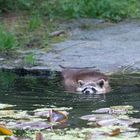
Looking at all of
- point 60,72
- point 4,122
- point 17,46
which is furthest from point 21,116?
point 17,46

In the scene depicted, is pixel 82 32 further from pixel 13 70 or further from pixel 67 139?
pixel 67 139

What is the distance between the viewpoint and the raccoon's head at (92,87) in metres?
10.2

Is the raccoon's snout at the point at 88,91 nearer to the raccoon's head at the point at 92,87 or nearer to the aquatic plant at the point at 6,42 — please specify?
the raccoon's head at the point at 92,87

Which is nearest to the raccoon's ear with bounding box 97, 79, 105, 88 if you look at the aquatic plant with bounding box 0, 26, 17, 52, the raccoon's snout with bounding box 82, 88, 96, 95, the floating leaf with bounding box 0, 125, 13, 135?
the raccoon's snout with bounding box 82, 88, 96, 95

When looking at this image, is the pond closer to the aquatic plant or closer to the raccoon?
the raccoon

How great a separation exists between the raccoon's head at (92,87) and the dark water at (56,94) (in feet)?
0.57

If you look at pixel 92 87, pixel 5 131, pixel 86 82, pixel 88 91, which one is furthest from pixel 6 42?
pixel 5 131

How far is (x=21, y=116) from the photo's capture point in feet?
A: 26.4

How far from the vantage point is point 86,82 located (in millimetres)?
10484

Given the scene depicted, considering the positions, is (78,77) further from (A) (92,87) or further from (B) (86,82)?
(A) (92,87)

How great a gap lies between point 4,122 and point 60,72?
3.98 meters

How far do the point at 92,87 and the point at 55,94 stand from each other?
2.40 feet

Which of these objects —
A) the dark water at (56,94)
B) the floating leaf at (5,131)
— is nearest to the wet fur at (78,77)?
the dark water at (56,94)

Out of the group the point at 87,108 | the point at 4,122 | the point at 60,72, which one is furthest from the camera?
the point at 60,72
